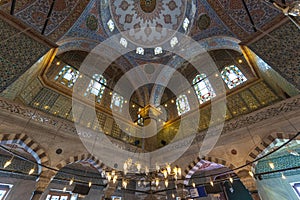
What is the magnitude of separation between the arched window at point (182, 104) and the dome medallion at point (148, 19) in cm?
370

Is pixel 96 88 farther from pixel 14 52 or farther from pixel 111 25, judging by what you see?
pixel 14 52

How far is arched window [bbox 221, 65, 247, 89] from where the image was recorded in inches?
262

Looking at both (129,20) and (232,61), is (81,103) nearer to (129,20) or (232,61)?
(129,20)

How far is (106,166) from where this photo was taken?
20.8ft

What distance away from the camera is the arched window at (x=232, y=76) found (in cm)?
666

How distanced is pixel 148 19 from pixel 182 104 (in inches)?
235

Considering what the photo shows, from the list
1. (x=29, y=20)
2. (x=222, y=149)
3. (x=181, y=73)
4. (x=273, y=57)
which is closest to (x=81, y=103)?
(x=29, y=20)

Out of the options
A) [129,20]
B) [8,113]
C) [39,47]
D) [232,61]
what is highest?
[129,20]

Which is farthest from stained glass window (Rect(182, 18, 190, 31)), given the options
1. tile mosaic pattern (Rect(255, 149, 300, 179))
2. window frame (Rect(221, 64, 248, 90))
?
tile mosaic pattern (Rect(255, 149, 300, 179))

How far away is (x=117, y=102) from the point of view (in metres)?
8.88

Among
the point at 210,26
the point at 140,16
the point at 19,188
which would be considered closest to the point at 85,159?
the point at 19,188

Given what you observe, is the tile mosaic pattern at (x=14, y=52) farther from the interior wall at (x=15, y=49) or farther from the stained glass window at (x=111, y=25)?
the stained glass window at (x=111, y=25)

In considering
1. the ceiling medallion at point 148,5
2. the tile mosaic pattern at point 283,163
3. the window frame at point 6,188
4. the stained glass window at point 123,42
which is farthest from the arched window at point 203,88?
the window frame at point 6,188

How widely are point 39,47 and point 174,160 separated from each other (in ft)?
22.4
